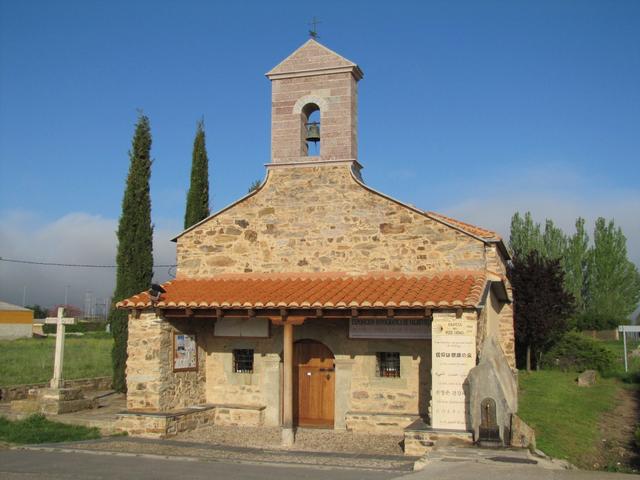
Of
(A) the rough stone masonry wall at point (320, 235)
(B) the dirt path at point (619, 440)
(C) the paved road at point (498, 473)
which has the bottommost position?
(B) the dirt path at point (619, 440)

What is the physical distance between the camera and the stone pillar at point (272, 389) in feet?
45.4

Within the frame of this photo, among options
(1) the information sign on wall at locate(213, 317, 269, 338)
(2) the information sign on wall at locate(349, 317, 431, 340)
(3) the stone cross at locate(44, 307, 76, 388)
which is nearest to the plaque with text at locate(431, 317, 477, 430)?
(2) the information sign on wall at locate(349, 317, 431, 340)

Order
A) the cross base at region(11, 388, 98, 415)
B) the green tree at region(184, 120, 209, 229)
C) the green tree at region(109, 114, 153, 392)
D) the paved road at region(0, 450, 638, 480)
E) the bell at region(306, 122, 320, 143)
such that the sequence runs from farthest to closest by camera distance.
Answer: the green tree at region(184, 120, 209, 229) < the green tree at region(109, 114, 153, 392) < the bell at region(306, 122, 320, 143) < the cross base at region(11, 388, 98, 415) < the paved road at region(0, 450, 638, 480)

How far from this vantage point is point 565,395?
19.7 metres

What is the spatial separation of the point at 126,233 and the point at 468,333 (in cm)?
1075

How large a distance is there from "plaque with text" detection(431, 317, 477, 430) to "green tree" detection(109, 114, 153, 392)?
9.70 metres

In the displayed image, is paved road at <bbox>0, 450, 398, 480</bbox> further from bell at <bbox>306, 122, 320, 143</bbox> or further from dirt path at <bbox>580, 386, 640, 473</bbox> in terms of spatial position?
bell at <bbox>306, 122, 320, 143</bbox>

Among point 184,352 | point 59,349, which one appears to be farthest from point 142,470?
point 59,349

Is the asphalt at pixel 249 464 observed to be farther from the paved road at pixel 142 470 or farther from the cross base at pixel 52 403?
the cross base at pixel 52 403

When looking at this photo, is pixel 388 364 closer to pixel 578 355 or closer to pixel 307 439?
pixel 307 439

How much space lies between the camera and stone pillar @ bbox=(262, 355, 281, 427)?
13828 mm

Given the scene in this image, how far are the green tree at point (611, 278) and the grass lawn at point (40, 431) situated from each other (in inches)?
1647

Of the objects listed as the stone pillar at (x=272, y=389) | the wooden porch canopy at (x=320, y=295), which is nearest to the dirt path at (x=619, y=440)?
the wooden porch canopy at (x=320, y=295)

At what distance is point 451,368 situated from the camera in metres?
10.8
